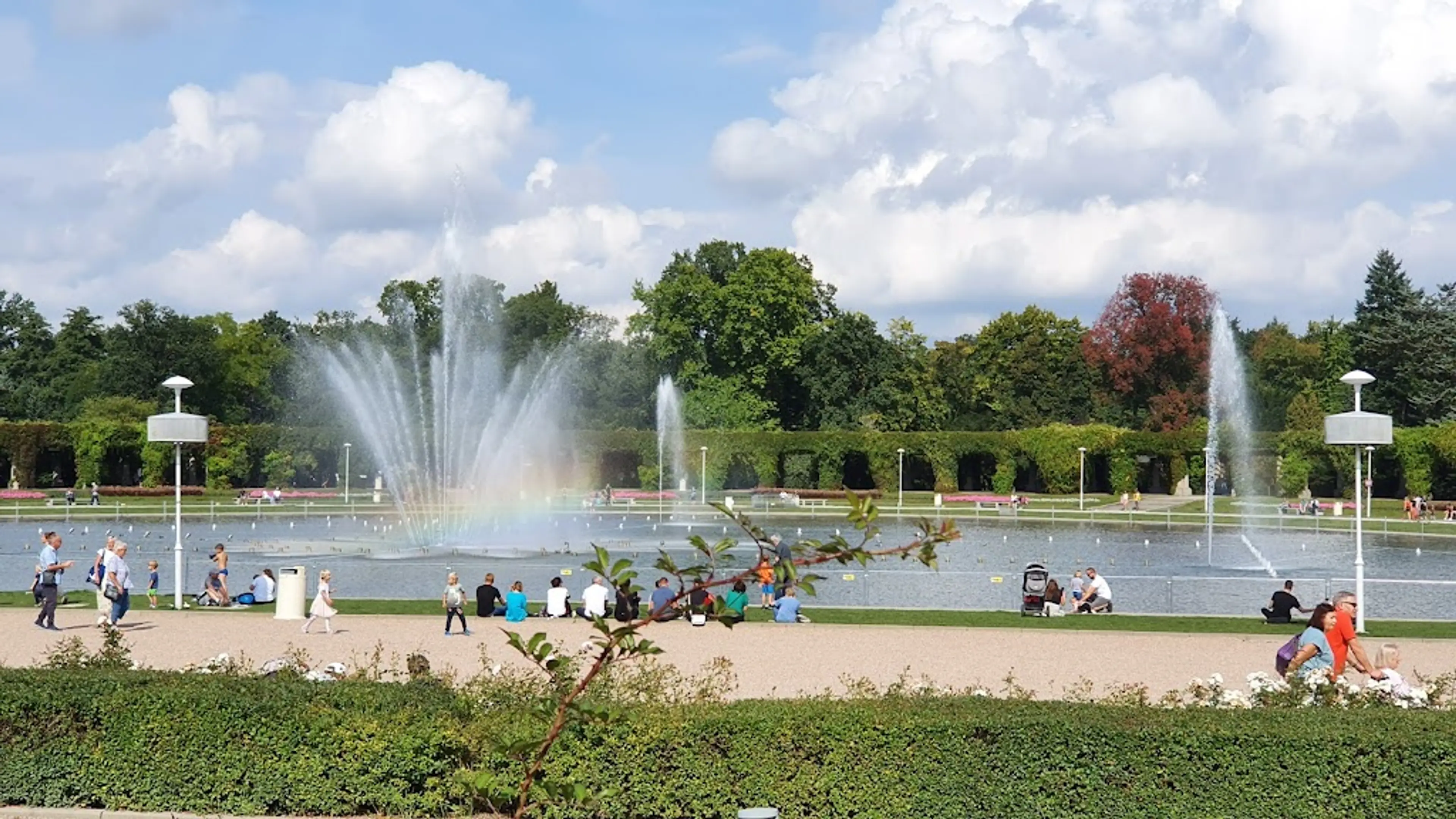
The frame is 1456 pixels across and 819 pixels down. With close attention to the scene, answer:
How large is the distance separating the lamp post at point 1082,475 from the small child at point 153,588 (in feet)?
159

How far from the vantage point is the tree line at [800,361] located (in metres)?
83.0

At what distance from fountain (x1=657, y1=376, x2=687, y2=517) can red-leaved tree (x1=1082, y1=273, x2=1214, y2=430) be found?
81.8ft

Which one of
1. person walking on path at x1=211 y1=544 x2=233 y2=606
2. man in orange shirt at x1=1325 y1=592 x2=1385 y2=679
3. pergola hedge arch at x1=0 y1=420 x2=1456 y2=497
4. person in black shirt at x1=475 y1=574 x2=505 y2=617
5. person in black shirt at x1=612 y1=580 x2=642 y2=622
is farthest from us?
pergola hedge arch at x1=0 y1=420 x2=1456 y2=497

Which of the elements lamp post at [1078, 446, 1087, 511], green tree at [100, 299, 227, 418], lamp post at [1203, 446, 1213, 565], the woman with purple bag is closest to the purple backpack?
the woman with purple bag

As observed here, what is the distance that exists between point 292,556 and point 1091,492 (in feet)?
161

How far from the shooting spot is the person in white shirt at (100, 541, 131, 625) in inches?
848

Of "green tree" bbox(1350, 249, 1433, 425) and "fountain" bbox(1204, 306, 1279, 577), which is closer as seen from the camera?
"fountain" bbox(1204, 306, 1279, 577)

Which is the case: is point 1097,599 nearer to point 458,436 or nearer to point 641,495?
point 458,436

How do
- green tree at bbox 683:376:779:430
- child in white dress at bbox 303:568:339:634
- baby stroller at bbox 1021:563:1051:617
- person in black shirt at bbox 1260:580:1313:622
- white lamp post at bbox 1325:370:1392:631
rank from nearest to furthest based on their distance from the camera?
child in white dress at bbox 303:568:339:634 → white lamp post at bbox 1325:370:1392:631 → person in black shirt at bbox 1260:580:1313:622 → baby stroller at bbox 1021:563:1051:617 → green tree at bbox 683:376:779:430

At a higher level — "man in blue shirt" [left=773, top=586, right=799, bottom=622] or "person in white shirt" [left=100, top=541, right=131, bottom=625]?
"person in white shirt" [left=100, top=541, right=131, bottom=625]

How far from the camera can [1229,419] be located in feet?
250

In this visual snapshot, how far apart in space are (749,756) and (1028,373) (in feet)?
264

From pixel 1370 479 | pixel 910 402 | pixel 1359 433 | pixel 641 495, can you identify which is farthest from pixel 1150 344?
pixel 1359 433

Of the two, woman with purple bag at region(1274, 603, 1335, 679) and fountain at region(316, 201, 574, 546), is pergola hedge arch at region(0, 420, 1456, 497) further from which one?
woman with purple bag at region(1274, 603, 1335, 679)
